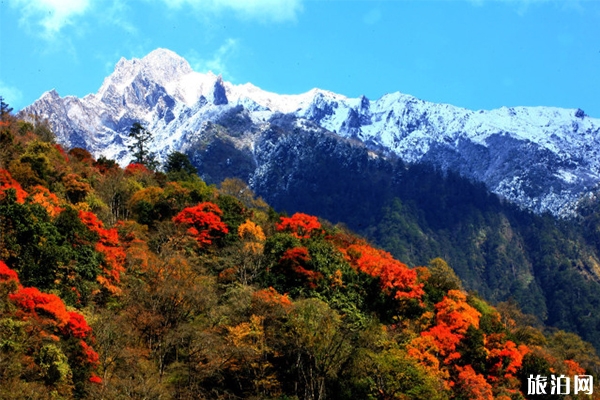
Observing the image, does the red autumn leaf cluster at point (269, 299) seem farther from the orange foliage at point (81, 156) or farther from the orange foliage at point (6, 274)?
the orange foliage at point (81, 156)

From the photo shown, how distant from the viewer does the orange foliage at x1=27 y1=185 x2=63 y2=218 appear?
50500 mm

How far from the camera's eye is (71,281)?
4488 cm

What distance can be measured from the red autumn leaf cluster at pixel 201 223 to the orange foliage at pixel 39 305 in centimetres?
2320

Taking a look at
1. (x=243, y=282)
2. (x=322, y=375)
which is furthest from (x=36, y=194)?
(x=322, y=375)

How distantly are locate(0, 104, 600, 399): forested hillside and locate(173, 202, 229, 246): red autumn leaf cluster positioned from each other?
14 cm

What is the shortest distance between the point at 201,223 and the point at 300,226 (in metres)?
10.6

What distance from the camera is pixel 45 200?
52281 mm

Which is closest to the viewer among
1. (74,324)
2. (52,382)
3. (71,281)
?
(52,382)

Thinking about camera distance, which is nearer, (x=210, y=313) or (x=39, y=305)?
(x=39, y=305)

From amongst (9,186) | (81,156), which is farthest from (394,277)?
(81,156)

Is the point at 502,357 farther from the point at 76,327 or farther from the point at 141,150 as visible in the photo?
the point at 141,150

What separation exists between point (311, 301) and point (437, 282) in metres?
20.7

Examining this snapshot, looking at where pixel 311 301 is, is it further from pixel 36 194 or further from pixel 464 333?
Result: pixel 36 194

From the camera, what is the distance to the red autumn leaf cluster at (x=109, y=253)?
48.2 m
